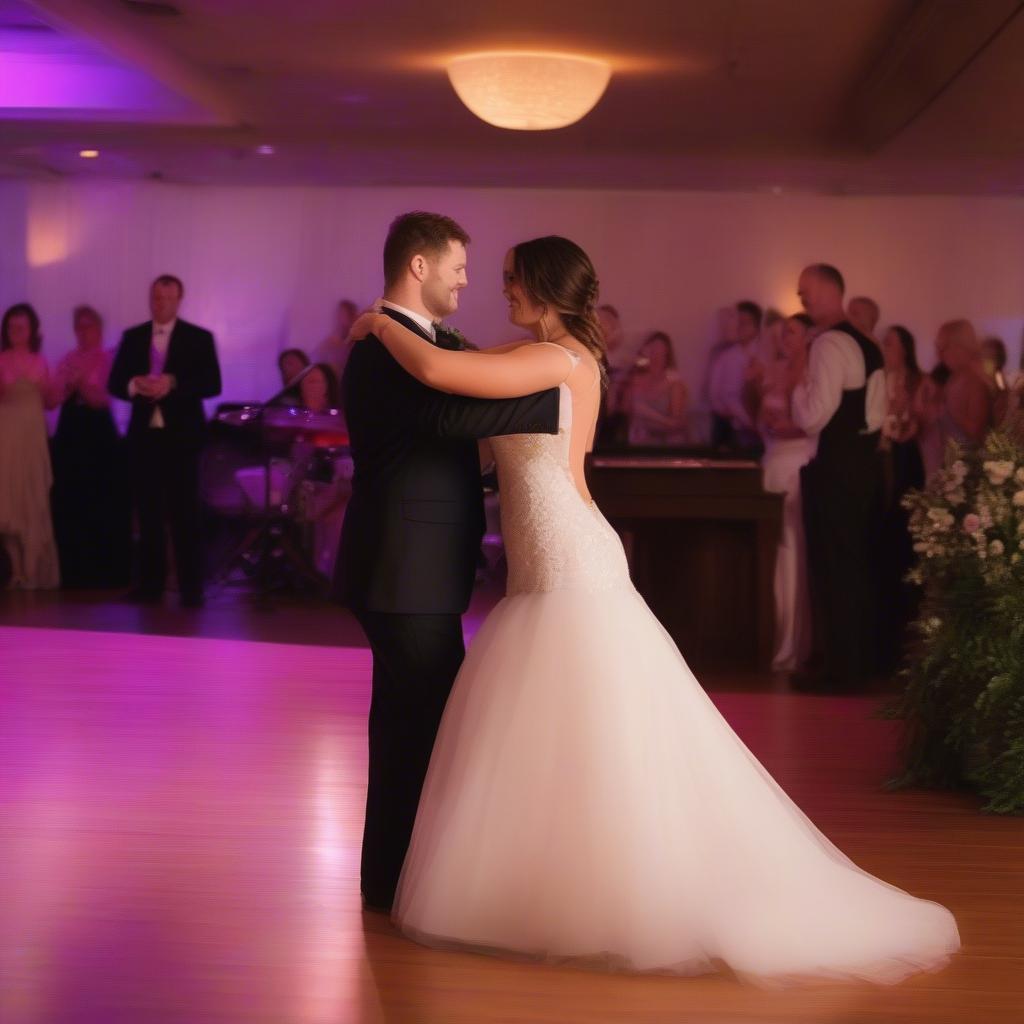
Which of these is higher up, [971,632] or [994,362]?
[994,362]

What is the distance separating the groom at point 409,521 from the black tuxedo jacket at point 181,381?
639cm

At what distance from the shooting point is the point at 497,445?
3406 mm

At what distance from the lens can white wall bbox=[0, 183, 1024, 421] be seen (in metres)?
12.1

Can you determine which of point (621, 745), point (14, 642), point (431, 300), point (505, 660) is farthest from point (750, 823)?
point (14, 642)

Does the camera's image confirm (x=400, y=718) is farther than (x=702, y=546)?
No

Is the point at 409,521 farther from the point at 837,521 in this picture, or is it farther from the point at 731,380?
the point at 731,380

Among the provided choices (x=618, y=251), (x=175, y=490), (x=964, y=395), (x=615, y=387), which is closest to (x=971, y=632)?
(x=175, y=490)

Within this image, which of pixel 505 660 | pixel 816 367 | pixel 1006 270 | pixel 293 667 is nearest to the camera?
pixel 505 660

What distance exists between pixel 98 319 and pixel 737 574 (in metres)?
5.28

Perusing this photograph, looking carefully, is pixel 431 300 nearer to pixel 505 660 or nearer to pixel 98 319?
pixel 505 660

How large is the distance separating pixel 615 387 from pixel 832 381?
485 cm

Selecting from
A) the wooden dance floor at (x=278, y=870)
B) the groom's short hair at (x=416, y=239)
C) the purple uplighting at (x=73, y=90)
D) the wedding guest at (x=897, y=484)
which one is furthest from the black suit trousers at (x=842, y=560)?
the purple uplighting at (x=73, y=90)

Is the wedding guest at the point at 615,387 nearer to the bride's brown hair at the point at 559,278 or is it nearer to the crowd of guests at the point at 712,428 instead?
the crowd of guests at the point at 712,428

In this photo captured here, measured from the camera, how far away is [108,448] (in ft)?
35.9
